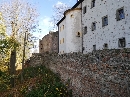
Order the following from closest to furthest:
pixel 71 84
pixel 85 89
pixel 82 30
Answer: pixel 85 89 < pixel 71 84 < pixel 82 30

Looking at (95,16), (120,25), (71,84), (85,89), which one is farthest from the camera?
(95,16)

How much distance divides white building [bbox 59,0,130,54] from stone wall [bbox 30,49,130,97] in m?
6.29

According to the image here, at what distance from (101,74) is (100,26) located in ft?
41.2

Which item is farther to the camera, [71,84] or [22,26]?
[22,26]

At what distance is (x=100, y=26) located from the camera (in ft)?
65.2

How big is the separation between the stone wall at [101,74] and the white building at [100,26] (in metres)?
6.29

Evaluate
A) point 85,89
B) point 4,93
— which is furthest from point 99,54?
point 4,93

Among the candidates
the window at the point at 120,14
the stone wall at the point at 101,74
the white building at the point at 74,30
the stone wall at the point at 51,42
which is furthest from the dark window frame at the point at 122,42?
the stone wall at the point at 51,42

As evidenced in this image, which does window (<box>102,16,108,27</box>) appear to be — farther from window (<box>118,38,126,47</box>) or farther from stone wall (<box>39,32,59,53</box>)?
stone wall (<box>39,32,59,53</box>)

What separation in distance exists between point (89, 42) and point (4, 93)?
A: 1151 centimetres

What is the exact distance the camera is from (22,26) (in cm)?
2694

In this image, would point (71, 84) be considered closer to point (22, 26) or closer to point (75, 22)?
point (75, 22)

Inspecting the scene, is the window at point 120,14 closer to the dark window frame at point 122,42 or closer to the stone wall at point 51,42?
the dark window frame at point 122,42

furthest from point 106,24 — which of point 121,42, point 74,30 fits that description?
point 74,30
